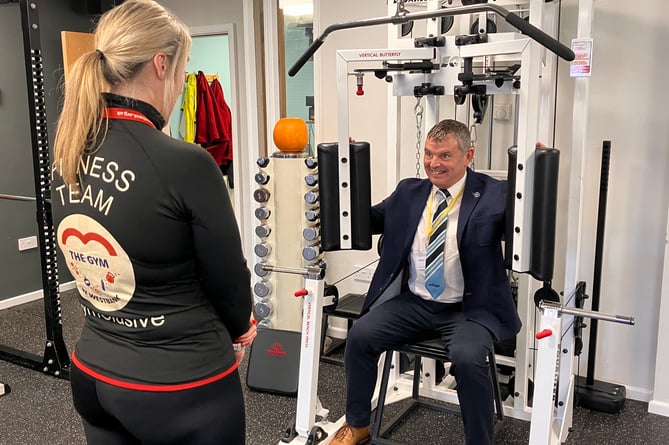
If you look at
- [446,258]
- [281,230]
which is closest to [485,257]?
[446,258]

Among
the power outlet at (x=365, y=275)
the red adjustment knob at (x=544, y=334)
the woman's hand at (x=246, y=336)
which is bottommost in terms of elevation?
the power outlet at (x=365, y=275)

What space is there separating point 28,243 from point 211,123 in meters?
1.68

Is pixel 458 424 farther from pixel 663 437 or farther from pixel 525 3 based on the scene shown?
pixel 525 3

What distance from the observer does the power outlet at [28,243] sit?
4607 millimetres

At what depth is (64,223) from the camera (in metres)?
1.19

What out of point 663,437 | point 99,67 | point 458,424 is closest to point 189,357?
point 99,67

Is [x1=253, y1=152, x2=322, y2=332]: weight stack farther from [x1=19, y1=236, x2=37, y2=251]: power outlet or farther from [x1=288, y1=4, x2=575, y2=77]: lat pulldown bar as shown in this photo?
[x1=19, y1=236, x2=37, y2=251]: power outlet

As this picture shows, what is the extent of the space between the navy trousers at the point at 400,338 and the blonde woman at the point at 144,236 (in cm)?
125

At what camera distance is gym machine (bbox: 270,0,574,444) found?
198cm

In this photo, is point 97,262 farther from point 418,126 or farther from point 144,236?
point 418,126

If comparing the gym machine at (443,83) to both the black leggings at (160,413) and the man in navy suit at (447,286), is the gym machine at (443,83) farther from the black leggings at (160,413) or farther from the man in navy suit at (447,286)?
the black leggings at (160,413)

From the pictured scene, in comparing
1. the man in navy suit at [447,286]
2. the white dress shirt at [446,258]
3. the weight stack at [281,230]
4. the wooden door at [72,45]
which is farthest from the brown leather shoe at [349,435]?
the wooden door at [72,45]

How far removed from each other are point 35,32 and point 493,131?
231 cm

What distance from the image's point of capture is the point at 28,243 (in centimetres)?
465
